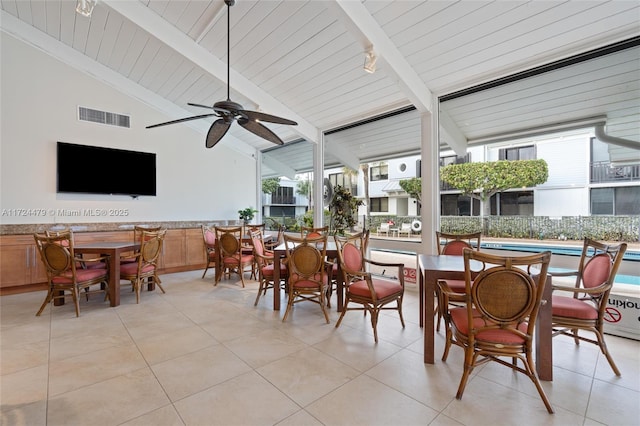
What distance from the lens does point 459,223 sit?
4215 millimetres

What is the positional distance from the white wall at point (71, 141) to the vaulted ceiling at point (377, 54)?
34 centimetres

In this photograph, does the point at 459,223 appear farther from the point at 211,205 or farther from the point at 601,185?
the point at 211,205

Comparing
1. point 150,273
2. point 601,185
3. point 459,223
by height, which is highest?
point 601,185

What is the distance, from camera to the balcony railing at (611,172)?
2951 millimetres

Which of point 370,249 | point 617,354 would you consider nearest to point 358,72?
point 370,249

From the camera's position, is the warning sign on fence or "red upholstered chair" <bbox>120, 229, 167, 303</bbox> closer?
"red upholstered chair" <bbox>120, 229, 167, 303</bbox>

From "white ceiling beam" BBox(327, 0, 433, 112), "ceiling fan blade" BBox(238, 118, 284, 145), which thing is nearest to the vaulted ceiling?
"white ceiling beam" BBox(327, 0, 433, 112)

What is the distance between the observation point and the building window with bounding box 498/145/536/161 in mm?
3613

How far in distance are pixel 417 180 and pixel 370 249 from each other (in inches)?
59.3

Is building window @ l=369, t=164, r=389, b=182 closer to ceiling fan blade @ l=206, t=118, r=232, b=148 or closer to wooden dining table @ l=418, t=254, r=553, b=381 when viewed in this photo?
wooden dining table @ l=418, t=254, r=553, b=381

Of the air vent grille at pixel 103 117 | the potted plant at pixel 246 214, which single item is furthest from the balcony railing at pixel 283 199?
the air vent grille at pixel 103 117

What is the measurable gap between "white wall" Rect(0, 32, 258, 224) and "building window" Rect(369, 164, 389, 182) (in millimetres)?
3810

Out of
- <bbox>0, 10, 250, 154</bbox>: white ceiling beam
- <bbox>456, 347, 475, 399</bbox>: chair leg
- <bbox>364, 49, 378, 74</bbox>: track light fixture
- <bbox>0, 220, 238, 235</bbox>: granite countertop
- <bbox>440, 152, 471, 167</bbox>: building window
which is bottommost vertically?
<bbox>456, 347, 475, 399</bbox>: chair leg

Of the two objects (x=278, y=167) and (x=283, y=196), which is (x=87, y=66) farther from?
(x=283, y=196)
